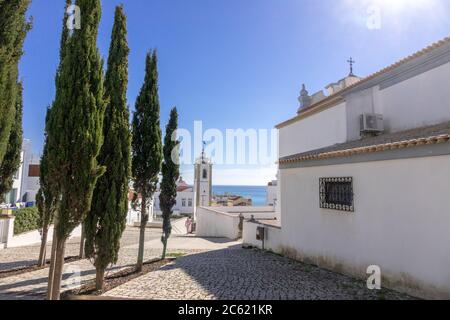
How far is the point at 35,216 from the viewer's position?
1753 centimetres

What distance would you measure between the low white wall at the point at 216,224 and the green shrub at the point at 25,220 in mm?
11706

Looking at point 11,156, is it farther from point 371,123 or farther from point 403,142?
point 371,123

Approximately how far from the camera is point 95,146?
224 inches

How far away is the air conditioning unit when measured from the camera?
1087cm

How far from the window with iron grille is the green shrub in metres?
14.6

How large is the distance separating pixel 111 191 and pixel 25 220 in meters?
12.8

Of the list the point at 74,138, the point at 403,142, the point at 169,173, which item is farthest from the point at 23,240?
the point at 403,142

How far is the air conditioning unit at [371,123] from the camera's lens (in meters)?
10.9

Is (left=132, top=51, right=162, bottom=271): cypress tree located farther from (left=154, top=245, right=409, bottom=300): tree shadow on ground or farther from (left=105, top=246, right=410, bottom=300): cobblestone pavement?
(left=154, top=245, right=409, bottom=300): tree shadow on ground

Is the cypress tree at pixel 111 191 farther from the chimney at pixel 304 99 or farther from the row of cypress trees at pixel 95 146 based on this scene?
the chimney at pixel 304 99

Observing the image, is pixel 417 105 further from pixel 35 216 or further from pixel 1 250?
pixel 35 216

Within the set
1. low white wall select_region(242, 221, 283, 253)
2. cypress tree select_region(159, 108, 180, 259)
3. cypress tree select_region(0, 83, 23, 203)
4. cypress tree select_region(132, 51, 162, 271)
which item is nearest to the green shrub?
cypress tree select_region(0, 83, 23, 203)

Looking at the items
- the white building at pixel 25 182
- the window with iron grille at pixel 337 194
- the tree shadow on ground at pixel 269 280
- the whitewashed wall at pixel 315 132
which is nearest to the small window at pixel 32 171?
the white building at pixel 25 182
